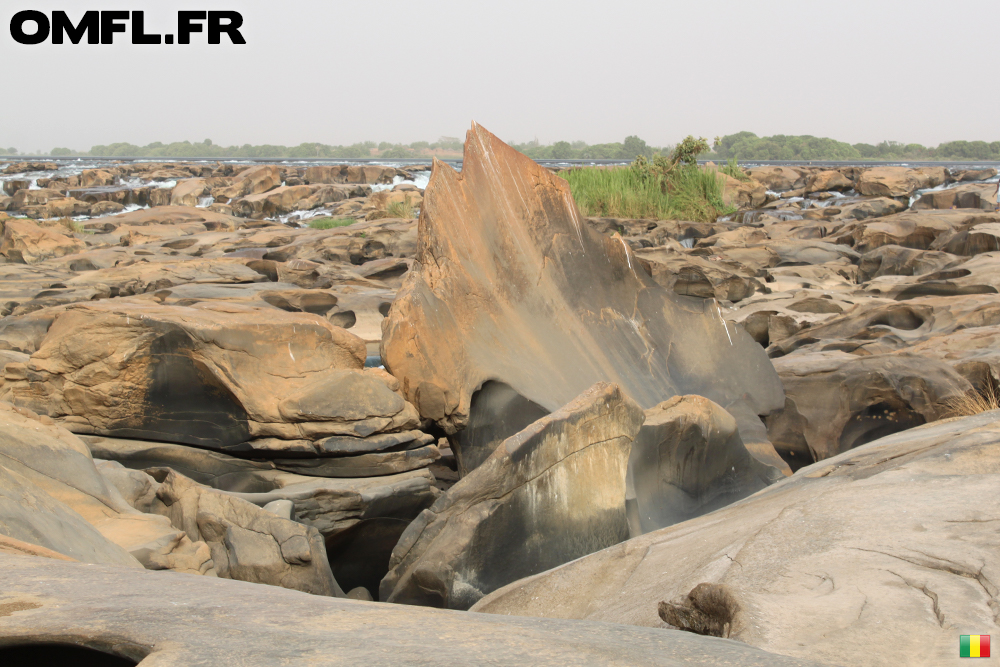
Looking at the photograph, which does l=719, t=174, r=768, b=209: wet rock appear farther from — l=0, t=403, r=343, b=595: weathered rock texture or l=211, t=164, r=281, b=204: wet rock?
l=0, t=403, r=343, b=595: weathered rock texture

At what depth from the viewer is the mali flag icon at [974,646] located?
5.03 ft

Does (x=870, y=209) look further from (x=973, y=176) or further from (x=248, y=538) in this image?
(x=248, y=538)

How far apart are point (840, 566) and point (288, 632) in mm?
1494

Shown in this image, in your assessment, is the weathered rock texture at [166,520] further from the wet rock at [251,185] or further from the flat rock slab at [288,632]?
the wet rock at [251,185]

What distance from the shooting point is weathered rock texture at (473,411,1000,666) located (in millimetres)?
1711

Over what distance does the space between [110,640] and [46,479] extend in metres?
2.15

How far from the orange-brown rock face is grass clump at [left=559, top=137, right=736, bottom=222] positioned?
34.6 ft

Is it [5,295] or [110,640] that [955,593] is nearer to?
[110,640]

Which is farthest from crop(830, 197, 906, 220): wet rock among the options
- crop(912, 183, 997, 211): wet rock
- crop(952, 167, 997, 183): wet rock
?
crop(952, 167, 997, 183): wet rock

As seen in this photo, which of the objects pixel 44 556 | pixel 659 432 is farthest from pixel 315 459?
pixel 44 556

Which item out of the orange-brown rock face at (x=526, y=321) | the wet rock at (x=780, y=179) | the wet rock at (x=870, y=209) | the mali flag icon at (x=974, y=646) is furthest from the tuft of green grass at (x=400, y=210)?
the wet rock at (x=780, y=179)

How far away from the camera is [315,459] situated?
4.32 meters

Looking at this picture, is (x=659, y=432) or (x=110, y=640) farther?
(x=659, y=432)

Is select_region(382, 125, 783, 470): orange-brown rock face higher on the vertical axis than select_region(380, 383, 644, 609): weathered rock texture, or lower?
higher
